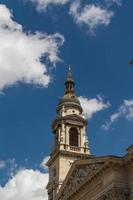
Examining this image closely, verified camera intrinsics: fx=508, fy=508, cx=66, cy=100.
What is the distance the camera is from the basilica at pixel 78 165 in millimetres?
41812

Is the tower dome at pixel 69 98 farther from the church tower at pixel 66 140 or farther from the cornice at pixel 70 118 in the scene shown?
the cornice at pixel 70 118

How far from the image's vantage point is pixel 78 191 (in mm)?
47969

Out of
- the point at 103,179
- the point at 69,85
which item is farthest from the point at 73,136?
the point at 103,179

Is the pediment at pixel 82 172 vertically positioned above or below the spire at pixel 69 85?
below

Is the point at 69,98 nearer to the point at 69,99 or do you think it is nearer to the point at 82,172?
the point at 69,99

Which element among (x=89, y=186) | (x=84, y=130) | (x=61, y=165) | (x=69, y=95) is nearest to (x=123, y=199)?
(x=89, y=186)

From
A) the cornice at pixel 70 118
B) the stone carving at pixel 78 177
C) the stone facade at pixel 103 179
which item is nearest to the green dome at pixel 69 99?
the cornice at pixel 70 118

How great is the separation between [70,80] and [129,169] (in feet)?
117

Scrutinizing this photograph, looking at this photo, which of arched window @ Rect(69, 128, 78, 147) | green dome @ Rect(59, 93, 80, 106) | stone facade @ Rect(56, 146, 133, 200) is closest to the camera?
stone facade @ Rect(56, 146, 133, 200)

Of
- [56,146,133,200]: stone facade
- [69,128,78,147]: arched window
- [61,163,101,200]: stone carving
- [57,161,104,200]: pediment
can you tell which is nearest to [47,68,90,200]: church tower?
[69,128,78,147]: arched window

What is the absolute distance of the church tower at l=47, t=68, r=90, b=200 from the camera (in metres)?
64.0

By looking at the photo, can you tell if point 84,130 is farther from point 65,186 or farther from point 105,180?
point 105,180

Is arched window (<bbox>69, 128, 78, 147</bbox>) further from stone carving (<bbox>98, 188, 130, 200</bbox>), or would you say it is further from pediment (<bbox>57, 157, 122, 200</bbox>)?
stone carving (<bbox>98, 188, 130, 200</bbox>)

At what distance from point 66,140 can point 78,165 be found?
1695cm
